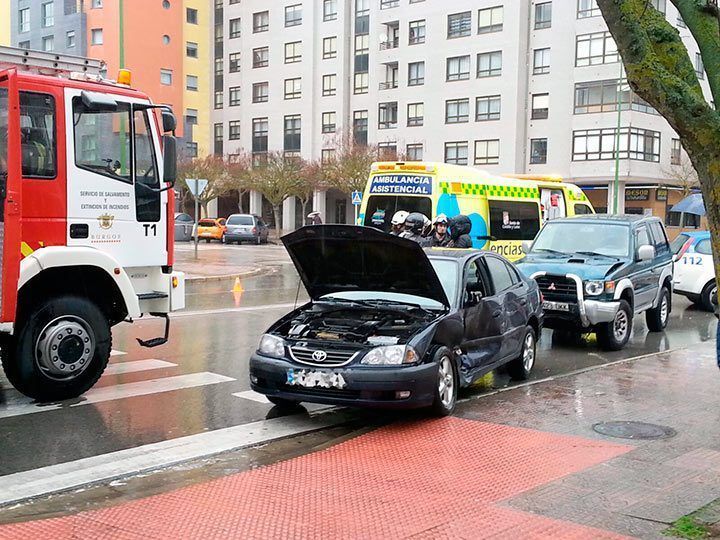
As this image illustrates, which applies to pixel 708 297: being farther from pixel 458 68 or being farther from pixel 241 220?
pixel 458 68

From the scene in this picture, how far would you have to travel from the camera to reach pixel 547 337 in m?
13.0

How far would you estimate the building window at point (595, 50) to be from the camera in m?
47.6

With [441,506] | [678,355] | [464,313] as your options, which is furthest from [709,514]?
[678,355]

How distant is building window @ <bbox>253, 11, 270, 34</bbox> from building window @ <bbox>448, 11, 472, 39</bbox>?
1768 centimetres

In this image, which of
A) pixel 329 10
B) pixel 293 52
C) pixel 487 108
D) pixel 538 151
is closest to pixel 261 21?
pixel 293 52

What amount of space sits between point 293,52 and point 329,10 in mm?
4368

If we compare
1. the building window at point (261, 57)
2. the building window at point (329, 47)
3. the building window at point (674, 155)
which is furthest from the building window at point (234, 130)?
the building window at point (674, 155)

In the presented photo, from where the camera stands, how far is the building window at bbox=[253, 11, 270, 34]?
65.8 metres

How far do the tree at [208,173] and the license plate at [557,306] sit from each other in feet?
147

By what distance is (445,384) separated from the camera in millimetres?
7449

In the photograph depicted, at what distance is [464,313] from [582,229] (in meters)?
5.60

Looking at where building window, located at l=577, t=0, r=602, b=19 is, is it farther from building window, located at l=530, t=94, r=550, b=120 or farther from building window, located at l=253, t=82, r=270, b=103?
building window, located at l=253, t=82, r=270, b=103

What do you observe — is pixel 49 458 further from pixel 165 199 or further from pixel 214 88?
pixel 214 88

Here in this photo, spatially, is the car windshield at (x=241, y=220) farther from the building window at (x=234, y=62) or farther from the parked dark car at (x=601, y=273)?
the parked dark car at (x=601, y=273)
